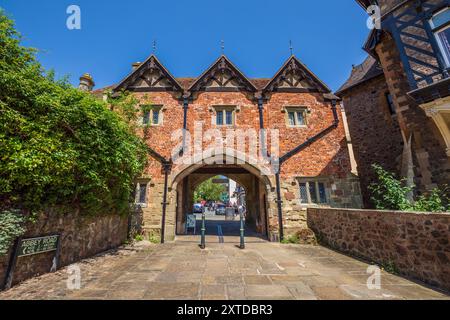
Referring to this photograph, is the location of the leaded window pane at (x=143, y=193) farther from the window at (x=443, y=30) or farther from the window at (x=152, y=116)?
the window at (x=443, y=30)

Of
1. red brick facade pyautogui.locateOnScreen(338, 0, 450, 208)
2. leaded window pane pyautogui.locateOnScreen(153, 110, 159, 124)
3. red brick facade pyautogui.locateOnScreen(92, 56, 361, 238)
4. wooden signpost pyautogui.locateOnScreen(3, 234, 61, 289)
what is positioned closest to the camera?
wooden signpost pyautogui.locateOnScreen(3, 234, 61, 289)

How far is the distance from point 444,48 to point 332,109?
4615 mm

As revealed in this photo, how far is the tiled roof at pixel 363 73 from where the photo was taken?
11.3 meters

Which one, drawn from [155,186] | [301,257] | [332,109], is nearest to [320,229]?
[301,257]

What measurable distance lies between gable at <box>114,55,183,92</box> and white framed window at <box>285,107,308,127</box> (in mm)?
6262

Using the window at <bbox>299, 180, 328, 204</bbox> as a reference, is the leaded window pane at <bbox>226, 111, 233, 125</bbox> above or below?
above

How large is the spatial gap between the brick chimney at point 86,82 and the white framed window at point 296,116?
1271 cm

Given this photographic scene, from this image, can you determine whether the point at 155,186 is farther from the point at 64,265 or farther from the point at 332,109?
the point at 332,109

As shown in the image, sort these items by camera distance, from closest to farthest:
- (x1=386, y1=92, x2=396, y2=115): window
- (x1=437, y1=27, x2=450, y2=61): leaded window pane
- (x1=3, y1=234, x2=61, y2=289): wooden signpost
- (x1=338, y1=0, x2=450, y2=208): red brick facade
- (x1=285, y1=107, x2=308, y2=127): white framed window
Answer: (x1=3, y1=234, x2=61, y2=289): wooden signpost → (x1=338, y1=0, x2=450, y2=208): red brick facade → (x1=437, y1=27, x2=450, y2=61): leaded window pane → (x1=386, y1=92, x2=396, y2=115): window → (x1=285, y1=107, x2=308, y2=127): white framed window

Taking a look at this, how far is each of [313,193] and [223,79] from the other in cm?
810

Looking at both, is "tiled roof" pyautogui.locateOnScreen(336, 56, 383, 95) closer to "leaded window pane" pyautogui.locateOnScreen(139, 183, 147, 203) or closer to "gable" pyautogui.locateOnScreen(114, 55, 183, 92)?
"gable" pyautogui.locateOnScreen(114, 55, 183, 92)

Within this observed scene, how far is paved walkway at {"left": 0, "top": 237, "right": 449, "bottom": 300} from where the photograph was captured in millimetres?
3771

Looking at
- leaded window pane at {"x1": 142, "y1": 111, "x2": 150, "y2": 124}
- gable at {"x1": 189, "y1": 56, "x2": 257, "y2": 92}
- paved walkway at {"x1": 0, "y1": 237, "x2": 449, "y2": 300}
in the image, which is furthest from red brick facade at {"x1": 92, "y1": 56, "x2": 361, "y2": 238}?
paved walkway at {"x1": 0, "y1": 237, "x2": 449, "y2": 300}

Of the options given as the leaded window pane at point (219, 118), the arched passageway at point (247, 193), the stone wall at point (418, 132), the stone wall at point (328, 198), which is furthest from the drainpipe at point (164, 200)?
the stone wall at point (418, 132)
